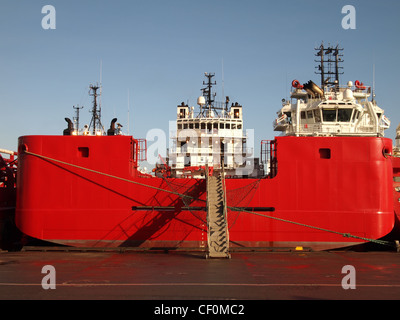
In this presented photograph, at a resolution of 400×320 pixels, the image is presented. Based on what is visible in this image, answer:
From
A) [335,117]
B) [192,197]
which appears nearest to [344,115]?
[335,117]

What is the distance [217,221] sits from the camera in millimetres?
12203

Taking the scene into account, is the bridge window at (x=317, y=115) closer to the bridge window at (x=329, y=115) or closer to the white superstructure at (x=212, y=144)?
the bridge window at (x=329, y=115)

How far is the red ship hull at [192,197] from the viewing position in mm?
A: 13555

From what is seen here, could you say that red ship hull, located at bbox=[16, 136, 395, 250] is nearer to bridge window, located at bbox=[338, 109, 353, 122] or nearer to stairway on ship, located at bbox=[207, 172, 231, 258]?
stairway on ship, located at bbox=[207, 172, 231, 258]

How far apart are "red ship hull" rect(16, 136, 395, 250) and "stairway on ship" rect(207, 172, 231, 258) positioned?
0.67 metres

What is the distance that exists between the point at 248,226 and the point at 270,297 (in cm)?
603

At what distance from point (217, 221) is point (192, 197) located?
155 cm

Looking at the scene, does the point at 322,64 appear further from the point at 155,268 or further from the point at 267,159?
the point at 155,268

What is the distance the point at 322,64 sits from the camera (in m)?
29.0

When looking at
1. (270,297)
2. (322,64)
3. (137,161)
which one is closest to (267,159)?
(137,161)

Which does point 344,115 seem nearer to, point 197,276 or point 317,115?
point 317,115

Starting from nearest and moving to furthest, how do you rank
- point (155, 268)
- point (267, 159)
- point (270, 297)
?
point (270, 297)
point (155, 268)
point (267, 159)

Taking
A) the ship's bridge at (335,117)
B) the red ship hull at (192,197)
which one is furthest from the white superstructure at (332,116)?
the red ship hull at (192,197)

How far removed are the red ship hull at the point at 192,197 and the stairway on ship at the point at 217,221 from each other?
671mm
